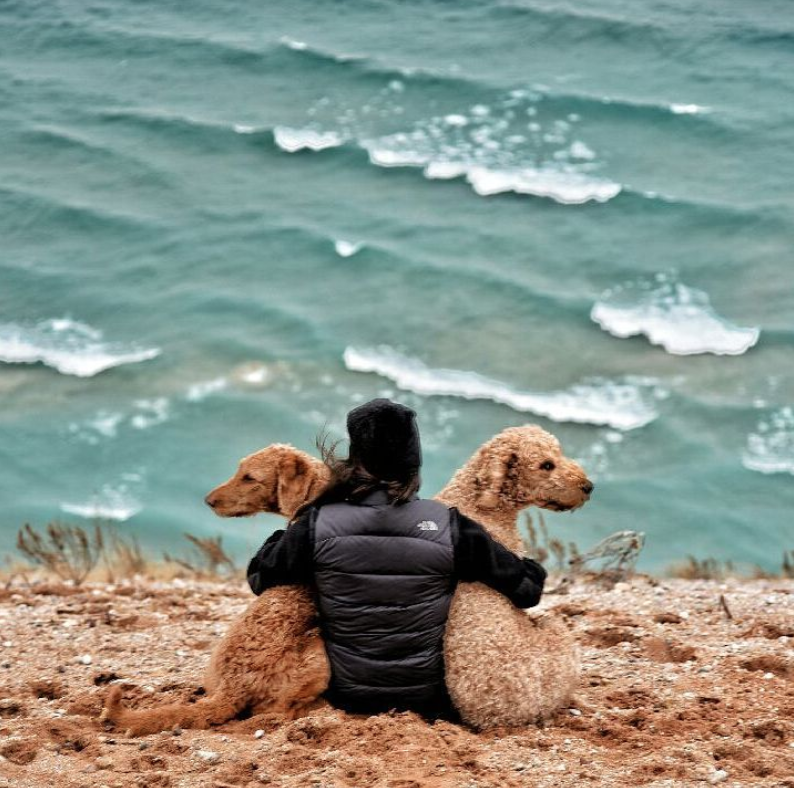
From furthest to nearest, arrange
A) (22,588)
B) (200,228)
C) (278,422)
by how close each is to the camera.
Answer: (200,228) → (278,422) → (22,588)

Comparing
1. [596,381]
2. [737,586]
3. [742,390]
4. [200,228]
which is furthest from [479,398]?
[737,586]

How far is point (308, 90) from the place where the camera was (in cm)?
2912

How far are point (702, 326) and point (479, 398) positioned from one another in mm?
4432

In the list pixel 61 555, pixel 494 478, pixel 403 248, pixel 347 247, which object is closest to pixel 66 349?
pixel 347 247

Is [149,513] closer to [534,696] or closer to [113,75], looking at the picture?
[534,696]

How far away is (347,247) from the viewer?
24938 mm

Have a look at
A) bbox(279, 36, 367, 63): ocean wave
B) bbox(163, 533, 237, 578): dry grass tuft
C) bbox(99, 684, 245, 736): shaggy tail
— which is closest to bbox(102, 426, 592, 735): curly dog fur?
bbox(99, 684, 245, 736): shaggy tail

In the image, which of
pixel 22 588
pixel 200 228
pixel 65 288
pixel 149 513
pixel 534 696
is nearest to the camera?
pixel 534 696

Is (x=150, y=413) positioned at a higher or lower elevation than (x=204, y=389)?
lower

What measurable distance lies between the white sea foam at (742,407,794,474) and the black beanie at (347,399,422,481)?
47.4 feet

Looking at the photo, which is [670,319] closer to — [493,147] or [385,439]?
[493,147]

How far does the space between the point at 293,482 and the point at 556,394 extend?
47.6 ft

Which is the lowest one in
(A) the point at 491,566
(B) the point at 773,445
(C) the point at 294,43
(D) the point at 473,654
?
(B) the point at 773,445

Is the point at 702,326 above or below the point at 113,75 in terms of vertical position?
below
